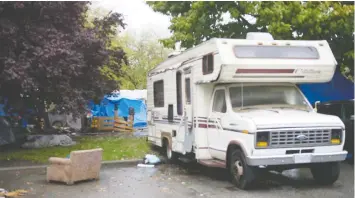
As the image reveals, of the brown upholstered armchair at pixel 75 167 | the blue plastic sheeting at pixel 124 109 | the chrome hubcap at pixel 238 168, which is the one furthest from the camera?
the blue plastic sheeting at pixel 124 109

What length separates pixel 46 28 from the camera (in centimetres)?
1396

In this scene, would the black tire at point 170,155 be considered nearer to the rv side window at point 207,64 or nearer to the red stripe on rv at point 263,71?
the rv side window at point 207,64

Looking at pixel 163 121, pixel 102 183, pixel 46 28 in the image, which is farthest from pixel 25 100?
pixel 102 183

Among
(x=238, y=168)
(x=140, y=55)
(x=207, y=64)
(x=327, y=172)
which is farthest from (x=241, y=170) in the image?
(x=140, y=55)

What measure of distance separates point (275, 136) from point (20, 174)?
22.6 feet

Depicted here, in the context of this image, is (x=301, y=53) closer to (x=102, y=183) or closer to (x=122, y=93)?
(x=102, y=183)

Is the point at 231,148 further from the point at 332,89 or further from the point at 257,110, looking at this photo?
the point at 332,89

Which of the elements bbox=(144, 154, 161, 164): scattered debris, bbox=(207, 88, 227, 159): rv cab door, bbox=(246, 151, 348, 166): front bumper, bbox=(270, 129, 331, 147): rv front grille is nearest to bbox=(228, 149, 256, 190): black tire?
bbox=(246, 151, 348, 166): front bumper

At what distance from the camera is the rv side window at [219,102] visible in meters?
9.44

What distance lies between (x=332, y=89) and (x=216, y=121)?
6.46 metres

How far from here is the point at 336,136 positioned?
8562 mm

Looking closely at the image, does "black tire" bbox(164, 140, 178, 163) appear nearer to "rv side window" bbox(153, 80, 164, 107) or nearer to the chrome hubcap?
"rv side window" bbox(153, 80, 164, 107)

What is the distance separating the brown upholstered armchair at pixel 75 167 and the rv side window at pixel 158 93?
329cm

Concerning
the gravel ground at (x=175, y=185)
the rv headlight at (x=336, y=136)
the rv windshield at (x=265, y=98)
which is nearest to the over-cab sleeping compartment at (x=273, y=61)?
the rv windshield at (x=265, y=98)
